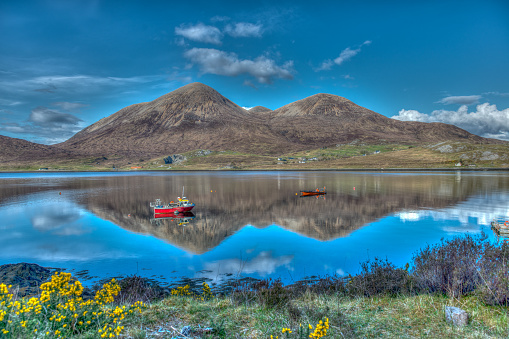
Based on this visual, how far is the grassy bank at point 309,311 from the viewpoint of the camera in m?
6.21

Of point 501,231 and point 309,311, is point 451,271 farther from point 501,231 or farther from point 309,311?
point 501,231

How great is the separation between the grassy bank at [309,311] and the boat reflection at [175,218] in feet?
59.4

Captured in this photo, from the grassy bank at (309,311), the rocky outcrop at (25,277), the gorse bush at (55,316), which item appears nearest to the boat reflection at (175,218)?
the rocky outcrop at (25,277)

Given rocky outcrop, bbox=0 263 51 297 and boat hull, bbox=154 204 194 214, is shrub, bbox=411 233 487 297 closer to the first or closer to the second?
rocky outcrop, bbox=0 263 51 297

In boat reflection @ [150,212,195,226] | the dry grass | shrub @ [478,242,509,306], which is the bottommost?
boat reflection @ [150,212,195,226]

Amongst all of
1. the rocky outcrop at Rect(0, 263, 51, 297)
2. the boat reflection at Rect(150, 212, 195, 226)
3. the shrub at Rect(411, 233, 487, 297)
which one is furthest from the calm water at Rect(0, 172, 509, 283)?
the shrub at Rect(411, 233, 487, 297)

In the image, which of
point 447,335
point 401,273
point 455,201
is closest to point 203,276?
point 401,273

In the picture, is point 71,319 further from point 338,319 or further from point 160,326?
point 338,319

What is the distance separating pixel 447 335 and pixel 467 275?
3.59 metres

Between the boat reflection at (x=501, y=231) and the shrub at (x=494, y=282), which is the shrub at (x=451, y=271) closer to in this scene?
the shrub at (x=494, y=282)

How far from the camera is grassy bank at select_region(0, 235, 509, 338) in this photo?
20.4 ft

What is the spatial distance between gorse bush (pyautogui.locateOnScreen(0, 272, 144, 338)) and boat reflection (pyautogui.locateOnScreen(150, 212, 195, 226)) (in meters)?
20.8

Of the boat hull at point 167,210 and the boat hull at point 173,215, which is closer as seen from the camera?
the boat hull at point 173,215

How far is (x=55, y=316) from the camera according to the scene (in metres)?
6.13
